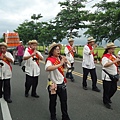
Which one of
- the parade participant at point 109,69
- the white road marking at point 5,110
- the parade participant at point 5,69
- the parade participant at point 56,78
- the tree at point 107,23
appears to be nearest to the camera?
the parade participant at point 56,78

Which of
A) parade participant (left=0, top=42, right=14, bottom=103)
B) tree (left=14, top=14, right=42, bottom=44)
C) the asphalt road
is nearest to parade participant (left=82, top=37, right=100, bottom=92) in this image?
the asphalt road

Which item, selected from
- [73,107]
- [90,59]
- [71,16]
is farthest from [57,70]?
[71,16]

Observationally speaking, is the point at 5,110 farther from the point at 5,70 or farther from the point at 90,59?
the point at 90,59

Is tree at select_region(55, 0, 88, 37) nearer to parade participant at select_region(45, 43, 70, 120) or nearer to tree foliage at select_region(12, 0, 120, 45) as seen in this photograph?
tree foliage at select_region(12, 0, 120, 45)

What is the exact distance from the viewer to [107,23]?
58.9 ft

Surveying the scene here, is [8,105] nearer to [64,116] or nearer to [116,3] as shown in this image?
[64,116]

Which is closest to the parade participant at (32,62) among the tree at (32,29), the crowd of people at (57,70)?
the crowd of people at (57,70)

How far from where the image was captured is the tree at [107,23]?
16891mm

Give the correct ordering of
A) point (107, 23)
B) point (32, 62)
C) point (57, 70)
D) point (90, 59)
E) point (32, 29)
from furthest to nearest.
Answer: point (32, 29)
point (107, 23)
point (90, 59)
point (32, 62)
point (57, 70)

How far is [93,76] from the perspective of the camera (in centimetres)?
684

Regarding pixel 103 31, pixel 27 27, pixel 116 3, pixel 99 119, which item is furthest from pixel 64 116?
pixel 27 27

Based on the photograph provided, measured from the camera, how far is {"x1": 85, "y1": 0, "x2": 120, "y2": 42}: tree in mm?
16891

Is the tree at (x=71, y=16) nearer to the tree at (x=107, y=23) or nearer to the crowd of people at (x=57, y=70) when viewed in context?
the tree at (x=107, y=23)

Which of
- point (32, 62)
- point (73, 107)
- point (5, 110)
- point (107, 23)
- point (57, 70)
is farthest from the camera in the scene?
point (107, 23)
